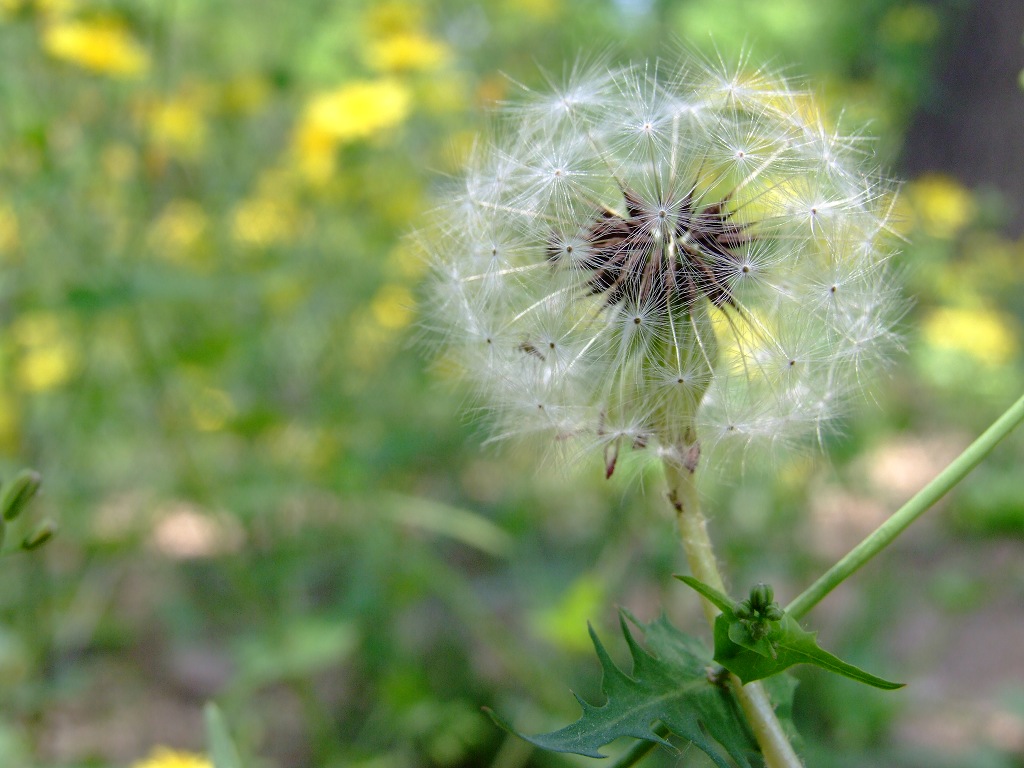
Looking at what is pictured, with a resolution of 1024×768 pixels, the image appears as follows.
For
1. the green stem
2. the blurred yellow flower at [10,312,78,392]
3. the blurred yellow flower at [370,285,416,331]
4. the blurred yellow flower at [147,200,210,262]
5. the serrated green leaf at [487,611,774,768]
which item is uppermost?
the blurred yellow flower at [370,285,416,331]

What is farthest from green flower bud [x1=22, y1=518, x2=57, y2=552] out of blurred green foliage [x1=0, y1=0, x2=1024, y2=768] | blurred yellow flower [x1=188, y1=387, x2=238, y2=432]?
blurred yellow flower [x1=188, y1=387, x2=238, y2=432]

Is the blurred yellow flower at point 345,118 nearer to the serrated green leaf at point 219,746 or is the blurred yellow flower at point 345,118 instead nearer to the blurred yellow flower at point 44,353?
the blurred yellow flower at point 44,353

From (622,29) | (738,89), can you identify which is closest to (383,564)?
(738,89)

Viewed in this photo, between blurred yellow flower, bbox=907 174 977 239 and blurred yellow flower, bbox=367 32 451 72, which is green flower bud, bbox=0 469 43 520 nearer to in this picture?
blurred yellow flower, bbox=367 32 451 72

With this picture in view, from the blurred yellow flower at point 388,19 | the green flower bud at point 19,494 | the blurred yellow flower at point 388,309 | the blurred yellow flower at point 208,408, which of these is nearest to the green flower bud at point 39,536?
the green flower bud at point 19,494

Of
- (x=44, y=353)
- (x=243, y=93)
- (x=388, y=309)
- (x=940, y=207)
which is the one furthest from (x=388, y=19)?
(x=940, y=207)

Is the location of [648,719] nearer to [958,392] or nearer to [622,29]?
[958,392]
